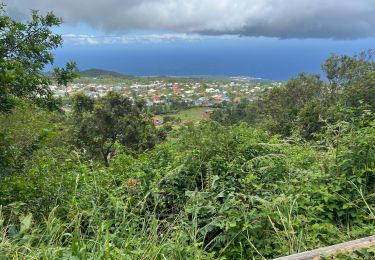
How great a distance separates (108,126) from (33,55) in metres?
11.5

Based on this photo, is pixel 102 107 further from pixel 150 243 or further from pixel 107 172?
pixel 150 243

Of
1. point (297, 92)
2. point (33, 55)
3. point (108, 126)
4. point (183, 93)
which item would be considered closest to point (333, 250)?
point (33, 55)

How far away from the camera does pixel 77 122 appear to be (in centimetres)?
1681

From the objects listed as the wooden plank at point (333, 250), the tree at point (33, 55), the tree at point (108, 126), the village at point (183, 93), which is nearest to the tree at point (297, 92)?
the village at point (183, 93)

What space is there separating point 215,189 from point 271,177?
59 cm

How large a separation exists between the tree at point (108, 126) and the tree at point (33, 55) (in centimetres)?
1066

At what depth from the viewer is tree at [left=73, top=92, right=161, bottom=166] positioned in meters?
16.4

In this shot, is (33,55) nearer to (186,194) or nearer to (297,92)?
(186,194)

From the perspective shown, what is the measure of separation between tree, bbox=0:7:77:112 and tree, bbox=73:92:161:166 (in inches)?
420

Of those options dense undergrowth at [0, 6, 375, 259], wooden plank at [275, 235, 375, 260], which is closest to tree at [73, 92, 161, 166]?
dense undergrowth at [0, 6, 375, 259]

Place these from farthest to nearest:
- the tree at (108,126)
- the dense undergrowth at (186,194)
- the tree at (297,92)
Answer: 1. the tree at (297,92)
2. the tree at (108,126)
3. the dense undergrowth at (186,194)

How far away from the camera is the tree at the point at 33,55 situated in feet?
16.2

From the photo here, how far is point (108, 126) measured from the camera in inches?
663

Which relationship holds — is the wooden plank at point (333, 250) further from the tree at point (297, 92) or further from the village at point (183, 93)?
the village at point (183, 93)
